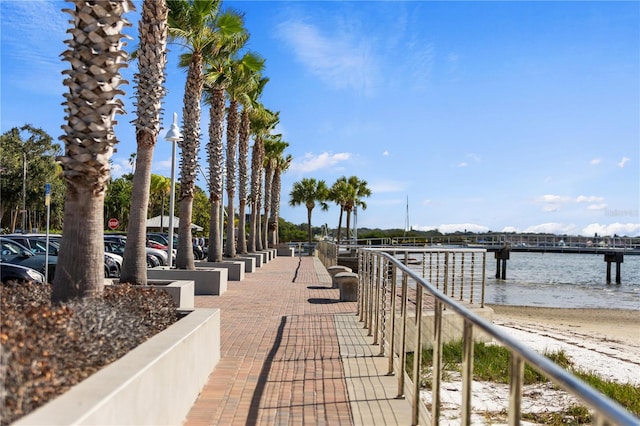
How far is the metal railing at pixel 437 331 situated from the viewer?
198 cm

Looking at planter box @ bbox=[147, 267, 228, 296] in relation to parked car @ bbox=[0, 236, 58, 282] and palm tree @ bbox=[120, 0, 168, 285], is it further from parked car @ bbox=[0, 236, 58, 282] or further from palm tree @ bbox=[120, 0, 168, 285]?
palm tree @ bbox=[120, 0, 168, 285]

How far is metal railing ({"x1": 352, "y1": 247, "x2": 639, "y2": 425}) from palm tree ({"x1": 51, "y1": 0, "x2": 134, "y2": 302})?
10.5 ft

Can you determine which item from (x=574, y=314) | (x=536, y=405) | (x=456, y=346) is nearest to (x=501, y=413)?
(x=536, y=405)

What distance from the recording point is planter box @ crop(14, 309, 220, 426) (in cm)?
298

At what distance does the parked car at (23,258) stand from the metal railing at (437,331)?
8.19 metres

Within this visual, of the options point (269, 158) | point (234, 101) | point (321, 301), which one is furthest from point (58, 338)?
point (269, 158)

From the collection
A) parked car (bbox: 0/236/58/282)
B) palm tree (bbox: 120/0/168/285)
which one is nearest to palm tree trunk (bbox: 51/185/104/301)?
palm tree (bbox: 120/0/168/285)

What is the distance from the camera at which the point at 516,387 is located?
2422 millimetres

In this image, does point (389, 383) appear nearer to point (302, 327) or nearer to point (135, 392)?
point (135, 392)

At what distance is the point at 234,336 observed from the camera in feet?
29.3

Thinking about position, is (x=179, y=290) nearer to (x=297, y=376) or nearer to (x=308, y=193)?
(x=297, y=376)

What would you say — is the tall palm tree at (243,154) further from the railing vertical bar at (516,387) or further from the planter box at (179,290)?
the railing vertical bar at (516,387)

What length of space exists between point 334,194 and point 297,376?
68.4 meters

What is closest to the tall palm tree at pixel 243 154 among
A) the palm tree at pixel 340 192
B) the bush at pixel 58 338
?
the bush at pixel 58 338
